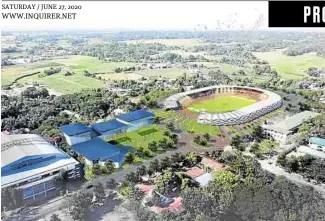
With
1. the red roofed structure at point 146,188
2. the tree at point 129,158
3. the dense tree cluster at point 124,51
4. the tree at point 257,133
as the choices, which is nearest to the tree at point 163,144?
the tree at point 129,158

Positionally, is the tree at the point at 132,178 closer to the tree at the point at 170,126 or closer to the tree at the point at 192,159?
the tree at the point at 192,159

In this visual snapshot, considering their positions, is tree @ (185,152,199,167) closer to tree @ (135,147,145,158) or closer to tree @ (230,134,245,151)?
tree @ (135,147,145,158)

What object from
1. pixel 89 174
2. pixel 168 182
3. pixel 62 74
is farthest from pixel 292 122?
pixel 62 74

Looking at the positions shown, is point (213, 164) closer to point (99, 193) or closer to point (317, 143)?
point (99, 193)

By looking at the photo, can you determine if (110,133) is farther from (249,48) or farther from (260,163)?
(249,48)

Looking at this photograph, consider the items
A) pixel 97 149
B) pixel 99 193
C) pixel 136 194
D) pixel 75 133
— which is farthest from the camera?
pixel 75 133
